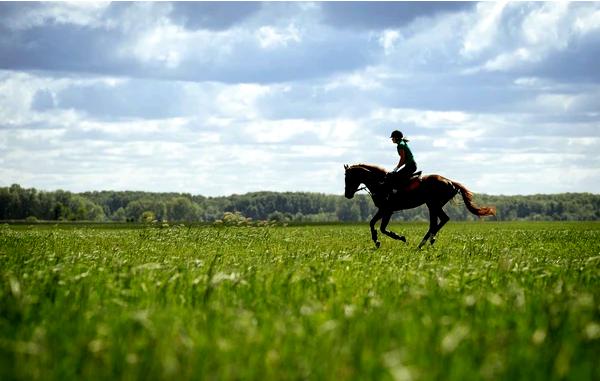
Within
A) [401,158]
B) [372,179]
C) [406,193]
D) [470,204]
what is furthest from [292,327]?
[470,204]

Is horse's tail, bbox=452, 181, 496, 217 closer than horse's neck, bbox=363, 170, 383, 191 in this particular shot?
No

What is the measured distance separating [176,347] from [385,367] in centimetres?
177

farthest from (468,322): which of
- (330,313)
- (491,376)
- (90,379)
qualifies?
(90,379)

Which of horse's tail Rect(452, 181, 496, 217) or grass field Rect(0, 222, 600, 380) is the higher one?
horse's tail Rect(452, 181, 496, 217)

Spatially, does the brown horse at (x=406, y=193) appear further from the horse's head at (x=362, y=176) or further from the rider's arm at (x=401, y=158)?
the rider's arm at (x=401, y=158)

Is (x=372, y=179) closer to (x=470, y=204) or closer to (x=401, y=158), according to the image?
(x=401, y=158)

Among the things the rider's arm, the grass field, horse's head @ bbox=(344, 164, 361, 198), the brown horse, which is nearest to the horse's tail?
the brown horse

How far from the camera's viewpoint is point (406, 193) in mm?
23625

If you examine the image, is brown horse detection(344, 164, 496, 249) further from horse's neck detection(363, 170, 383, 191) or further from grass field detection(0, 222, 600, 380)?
grass field detection(0, 222, 600, 380)

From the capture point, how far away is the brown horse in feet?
77.1

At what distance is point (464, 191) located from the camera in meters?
24.6

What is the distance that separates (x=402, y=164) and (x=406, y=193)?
158cm

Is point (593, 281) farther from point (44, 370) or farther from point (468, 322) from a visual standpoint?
point (44, 370)

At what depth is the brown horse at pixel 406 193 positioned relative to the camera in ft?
77.1
